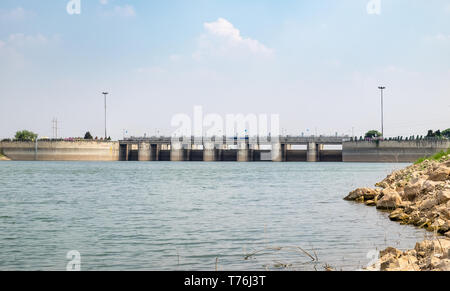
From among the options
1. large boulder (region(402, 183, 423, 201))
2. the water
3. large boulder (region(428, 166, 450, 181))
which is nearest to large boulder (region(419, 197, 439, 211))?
the water

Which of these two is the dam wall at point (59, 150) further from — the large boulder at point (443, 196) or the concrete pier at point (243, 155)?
the large boulder at point (443, 196)

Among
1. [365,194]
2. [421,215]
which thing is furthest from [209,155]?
[421,215]

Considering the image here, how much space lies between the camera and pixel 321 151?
500 ft

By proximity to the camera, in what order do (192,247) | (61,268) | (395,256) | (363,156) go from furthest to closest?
1. (363,156)
2. (192,247)
3. (61,268)
4. (395,256)

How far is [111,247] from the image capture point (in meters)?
15.0

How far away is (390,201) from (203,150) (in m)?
135

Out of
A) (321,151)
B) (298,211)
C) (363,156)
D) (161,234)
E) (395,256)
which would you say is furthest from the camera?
(321,151)

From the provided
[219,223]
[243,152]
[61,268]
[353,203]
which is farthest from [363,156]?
[61,268]

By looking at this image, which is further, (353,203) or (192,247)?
(353,203)

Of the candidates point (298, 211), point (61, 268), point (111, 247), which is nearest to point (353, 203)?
point (298, 211)

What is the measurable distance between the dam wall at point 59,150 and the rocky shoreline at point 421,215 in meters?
141
